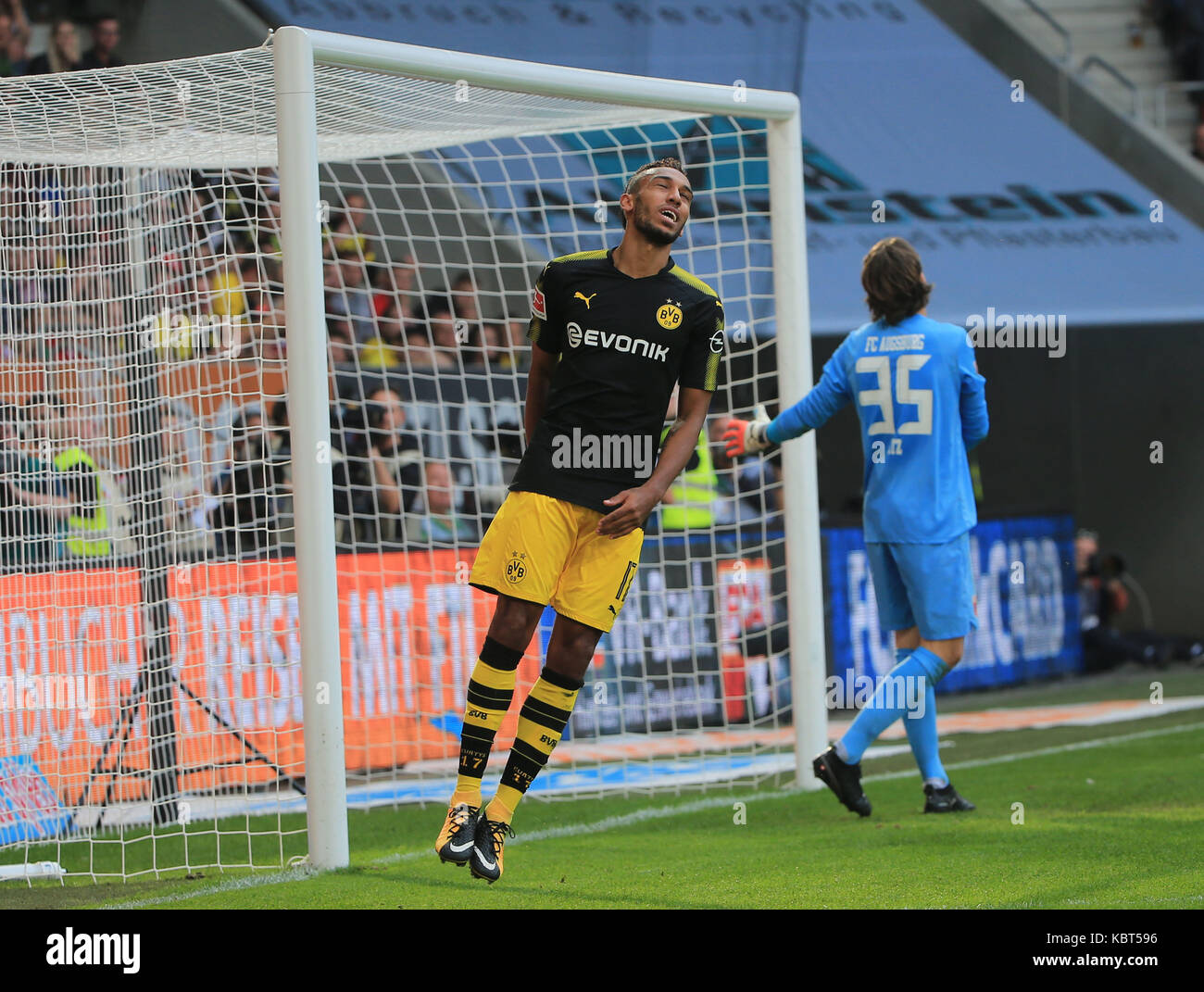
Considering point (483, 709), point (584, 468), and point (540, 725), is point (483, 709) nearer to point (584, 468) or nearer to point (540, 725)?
point (540, 725)

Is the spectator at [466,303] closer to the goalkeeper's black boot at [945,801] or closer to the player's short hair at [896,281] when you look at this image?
the player's short hair at [896,281]

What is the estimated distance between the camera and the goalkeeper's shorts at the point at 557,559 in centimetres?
407

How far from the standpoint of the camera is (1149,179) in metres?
15.8

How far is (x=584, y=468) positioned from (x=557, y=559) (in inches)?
10.9

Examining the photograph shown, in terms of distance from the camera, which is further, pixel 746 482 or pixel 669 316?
pixel 746 482

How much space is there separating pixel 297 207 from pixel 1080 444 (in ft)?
34.6

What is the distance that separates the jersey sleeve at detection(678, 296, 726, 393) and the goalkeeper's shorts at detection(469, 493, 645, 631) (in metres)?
0.51

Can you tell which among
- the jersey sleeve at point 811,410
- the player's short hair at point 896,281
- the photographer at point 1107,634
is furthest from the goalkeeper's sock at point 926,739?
the photographer at point 1107,634

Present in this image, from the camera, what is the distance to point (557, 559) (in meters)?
4.11

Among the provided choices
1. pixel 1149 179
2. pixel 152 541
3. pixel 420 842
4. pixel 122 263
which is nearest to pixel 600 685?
pixel 420 842

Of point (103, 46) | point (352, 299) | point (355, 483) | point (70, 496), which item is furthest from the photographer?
point (103, 46)

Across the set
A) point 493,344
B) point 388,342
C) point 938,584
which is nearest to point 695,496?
point 493,344

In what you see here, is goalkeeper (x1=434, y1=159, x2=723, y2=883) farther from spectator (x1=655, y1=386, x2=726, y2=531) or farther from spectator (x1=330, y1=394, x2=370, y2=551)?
spectator (x1=655, y1=386, x2=726, y2=531)
